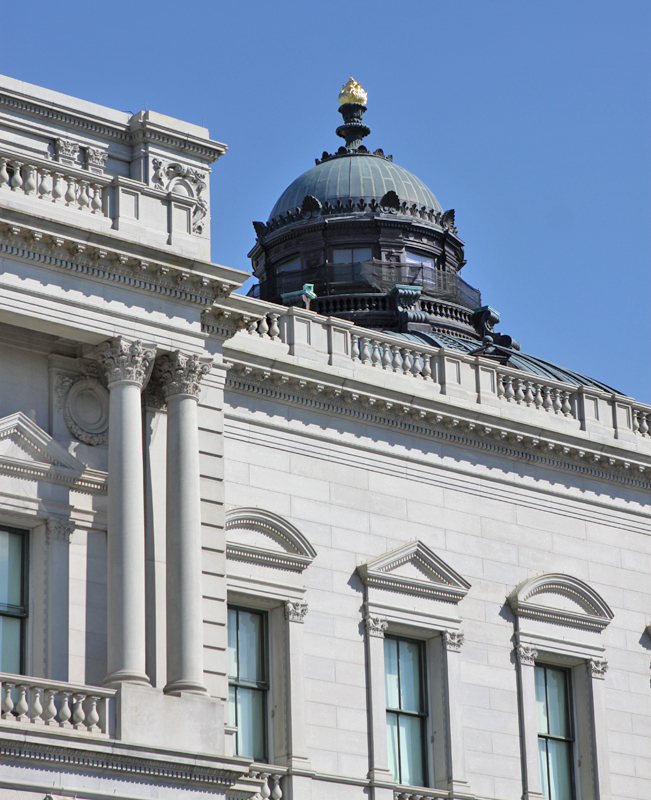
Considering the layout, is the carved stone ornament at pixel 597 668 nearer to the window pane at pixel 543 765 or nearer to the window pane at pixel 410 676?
the window pane at pixel 543 765

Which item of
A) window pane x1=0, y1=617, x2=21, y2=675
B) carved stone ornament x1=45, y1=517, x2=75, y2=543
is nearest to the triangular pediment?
carved stone ornament x1=45, y1=517, x2=75, y2=543

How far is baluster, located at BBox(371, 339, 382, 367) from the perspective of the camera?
33259 mm

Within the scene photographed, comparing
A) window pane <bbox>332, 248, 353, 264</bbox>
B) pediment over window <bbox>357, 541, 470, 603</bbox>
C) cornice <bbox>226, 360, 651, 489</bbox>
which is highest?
window pane <bbox>332, 248, 353, 264</bbox>

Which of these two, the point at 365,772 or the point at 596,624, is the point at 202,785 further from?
the point at 596,624

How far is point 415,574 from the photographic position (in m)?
31.9

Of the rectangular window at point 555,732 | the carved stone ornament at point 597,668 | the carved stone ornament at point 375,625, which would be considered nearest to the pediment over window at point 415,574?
the carved stone ornament at point 375,625

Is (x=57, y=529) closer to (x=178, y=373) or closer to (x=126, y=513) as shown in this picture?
(x=126, y=513)

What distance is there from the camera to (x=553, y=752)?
3294 cm

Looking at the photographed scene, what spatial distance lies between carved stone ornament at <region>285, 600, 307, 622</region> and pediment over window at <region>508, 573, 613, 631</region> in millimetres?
4563

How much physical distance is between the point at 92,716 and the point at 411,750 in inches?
326

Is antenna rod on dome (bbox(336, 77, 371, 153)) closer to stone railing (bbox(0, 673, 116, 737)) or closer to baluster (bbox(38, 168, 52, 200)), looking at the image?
baluster (bbox(38, 168, 52, 200))

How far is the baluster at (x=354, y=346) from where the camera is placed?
32969 mm

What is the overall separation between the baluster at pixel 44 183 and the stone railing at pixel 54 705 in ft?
24.2

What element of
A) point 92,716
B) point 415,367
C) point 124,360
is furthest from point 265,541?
point 92,716
